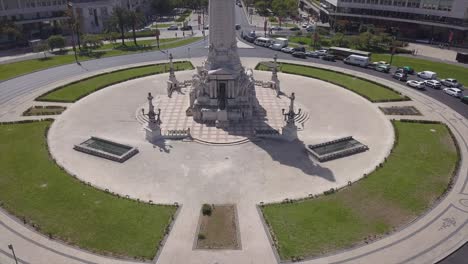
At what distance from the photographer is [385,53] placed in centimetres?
11281

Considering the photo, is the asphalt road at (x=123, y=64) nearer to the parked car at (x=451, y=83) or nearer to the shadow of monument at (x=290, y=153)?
the parked car at (x=451, y=83)

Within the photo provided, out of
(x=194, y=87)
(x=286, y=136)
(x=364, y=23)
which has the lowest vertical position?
(x=286, y=136)

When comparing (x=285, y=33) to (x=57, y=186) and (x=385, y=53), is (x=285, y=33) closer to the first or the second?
(x=385, y=53)

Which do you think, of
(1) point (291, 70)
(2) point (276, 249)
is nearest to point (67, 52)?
(1) point (291, 70)

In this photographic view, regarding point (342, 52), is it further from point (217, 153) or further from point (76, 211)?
point (76, 211)

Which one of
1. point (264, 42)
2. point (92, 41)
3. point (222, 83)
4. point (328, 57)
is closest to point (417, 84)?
point (328, 57)

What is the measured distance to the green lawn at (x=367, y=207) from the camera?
38.8 meters

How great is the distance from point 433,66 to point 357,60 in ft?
65.7

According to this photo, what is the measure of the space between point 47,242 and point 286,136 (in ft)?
120

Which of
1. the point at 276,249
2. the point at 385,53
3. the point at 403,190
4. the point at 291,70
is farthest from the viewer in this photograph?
the point at 385,53

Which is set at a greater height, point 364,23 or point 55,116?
point 364,23

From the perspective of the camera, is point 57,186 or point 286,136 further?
point 286,136

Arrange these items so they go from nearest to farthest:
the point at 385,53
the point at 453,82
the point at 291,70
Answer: the point at 453,82, the point at 291,70, the point at 385,53

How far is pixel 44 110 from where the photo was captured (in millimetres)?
70250
